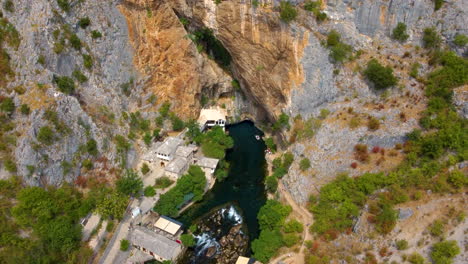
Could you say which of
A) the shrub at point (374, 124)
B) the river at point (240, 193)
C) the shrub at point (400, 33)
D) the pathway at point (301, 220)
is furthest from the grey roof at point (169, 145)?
the shrub at point (400, 33)

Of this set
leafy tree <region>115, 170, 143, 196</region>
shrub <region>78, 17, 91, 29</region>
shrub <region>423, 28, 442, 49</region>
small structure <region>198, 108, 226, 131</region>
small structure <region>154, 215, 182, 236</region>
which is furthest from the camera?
small structure <region>198, 108, 226, 131</region>

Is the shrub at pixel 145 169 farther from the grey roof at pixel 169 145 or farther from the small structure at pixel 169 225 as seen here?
the small structure at pixel 169 225

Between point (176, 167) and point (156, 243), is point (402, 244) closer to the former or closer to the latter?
point (156, 243)

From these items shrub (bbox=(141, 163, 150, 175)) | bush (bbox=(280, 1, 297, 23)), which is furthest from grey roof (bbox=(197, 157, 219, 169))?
bush (bbox=(280, 1, 297, 23))

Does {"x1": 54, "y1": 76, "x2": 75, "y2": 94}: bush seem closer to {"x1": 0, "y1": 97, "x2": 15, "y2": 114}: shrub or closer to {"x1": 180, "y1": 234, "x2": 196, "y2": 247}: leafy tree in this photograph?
{"x1": 0, "y1": 97, "x2": 15, "y2": 114}: shrub

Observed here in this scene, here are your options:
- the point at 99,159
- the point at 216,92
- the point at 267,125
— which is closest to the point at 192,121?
A: the point at 216,92
